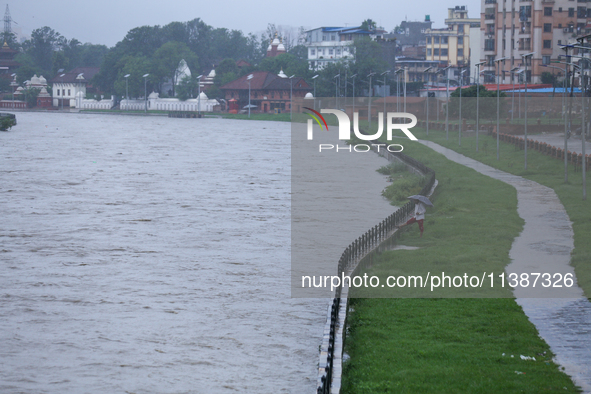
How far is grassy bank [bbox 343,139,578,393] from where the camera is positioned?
1072 centimetres

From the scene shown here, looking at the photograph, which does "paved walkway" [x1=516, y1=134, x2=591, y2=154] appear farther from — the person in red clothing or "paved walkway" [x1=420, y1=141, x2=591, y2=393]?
the person in red clothing

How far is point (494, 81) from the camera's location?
10931cm

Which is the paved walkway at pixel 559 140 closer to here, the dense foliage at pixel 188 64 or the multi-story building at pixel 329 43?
the dense foliage at pixel 188 64

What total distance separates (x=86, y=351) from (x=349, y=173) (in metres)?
32.8

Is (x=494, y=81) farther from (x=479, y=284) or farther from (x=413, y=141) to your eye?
(x=479, y=284)

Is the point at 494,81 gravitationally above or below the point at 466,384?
above

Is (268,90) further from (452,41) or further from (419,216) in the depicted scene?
(419,216)

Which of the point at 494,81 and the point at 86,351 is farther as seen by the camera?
the point at 494,81

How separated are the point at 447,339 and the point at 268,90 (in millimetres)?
115868

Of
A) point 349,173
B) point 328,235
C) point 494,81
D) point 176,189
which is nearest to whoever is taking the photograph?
point 328,235

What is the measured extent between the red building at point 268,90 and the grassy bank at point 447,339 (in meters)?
104

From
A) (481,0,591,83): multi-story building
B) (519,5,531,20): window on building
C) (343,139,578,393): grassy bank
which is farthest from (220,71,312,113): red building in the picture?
(343,139,578,393): grassy bank

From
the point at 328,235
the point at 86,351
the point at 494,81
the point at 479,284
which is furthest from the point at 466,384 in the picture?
the point at 494,81

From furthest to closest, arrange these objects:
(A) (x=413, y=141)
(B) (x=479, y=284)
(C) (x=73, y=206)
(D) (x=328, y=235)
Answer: (A) (x=413, y=141)
(C) (x=73, y=206)
(D) (x=328, y=235)
(B) (x=479, y=284)
